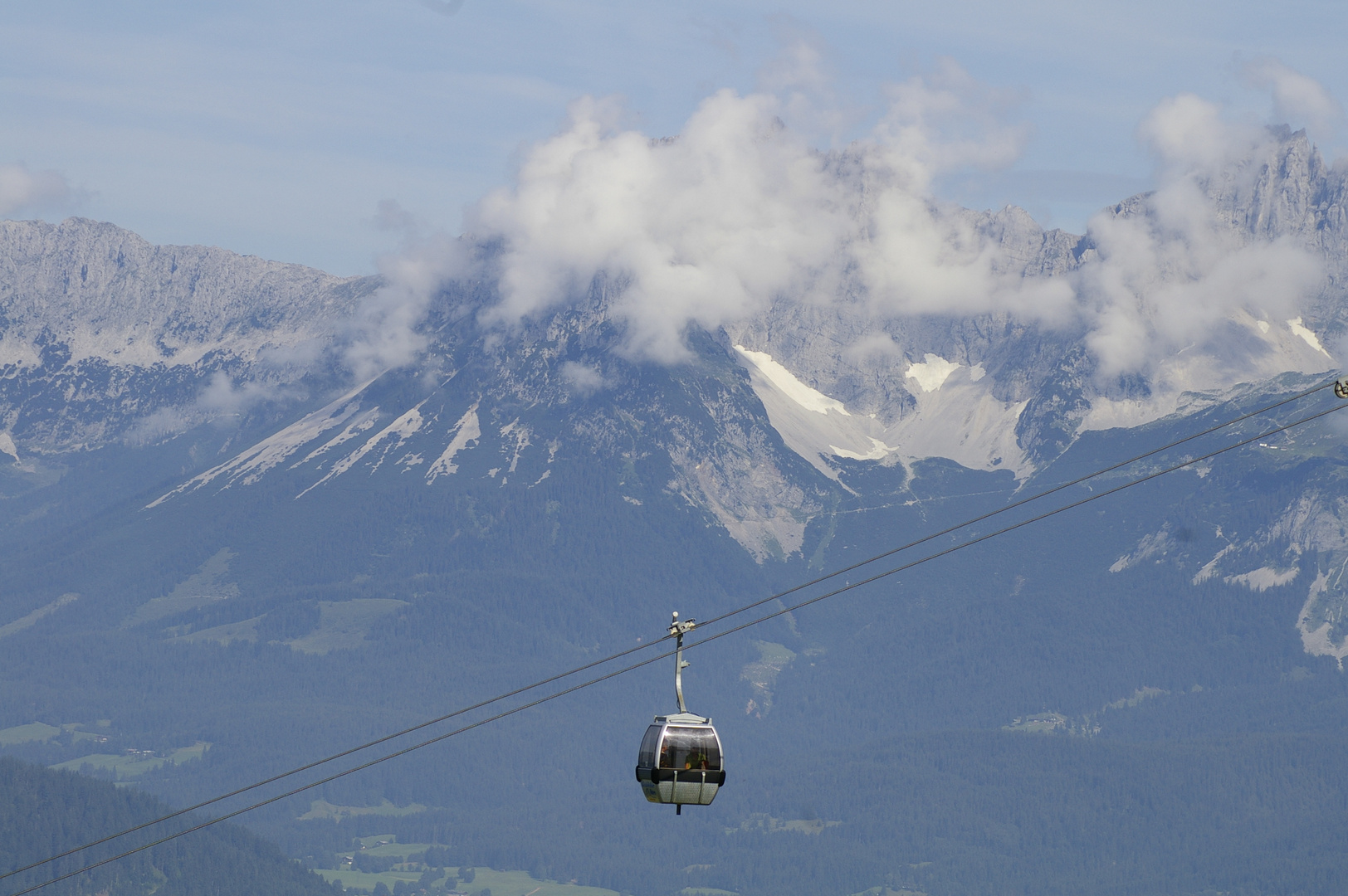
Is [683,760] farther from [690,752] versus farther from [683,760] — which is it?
[690,752]

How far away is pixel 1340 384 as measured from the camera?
3900 cm

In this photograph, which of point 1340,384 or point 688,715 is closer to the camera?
point 1340,384

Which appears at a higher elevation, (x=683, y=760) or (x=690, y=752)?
(x=690, y=752)

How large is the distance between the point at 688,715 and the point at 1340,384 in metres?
16.1

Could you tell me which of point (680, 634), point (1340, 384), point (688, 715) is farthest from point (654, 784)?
point (1340, 384)

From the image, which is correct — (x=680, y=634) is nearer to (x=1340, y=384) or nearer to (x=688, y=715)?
(x=688, y=715)

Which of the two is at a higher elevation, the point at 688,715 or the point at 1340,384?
the point at 1340,384

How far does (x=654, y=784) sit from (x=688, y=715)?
6.19ft

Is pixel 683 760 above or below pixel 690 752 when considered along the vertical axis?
below

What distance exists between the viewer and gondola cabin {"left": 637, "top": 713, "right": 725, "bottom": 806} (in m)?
45.1

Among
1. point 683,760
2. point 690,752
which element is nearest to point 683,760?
point 683,760

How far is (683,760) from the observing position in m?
45.2

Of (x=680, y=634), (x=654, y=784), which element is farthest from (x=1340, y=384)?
(x=654, y=784)

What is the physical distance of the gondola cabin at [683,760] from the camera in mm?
45094
